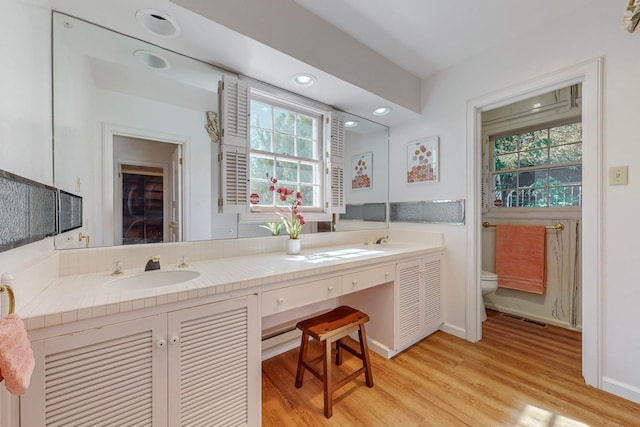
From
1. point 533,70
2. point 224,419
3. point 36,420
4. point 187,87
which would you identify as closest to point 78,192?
point 187,87

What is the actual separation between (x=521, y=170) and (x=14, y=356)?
3.73 metres

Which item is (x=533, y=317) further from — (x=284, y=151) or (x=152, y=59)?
(x=152, y=59)

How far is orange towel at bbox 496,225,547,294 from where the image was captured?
2594mm

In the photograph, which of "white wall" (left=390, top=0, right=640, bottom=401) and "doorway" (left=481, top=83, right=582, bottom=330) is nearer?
Result: "white wall" (left=390, top=0, right=640, bottom=401)

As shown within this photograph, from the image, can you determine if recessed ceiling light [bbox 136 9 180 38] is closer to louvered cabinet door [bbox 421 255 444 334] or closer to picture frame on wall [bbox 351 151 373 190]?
picture frame on wall [bbox 351 151 373 190]

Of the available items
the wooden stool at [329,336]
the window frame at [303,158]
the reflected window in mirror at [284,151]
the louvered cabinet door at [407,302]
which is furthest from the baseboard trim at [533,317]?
the reflected window in mirror at [284,151]

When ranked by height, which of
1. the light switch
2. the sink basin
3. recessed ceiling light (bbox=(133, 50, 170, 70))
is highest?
recessed ceiling light (bbox=(133, 50, 170, 70))

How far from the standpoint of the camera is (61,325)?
83 centimetres

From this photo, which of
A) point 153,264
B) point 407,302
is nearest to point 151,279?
point 153,264

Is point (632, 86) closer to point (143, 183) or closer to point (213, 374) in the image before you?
point (213, 374)

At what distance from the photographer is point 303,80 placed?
1.93m

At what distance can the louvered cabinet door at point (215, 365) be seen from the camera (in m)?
1.04

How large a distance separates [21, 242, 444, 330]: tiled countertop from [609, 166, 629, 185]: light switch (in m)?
1.44

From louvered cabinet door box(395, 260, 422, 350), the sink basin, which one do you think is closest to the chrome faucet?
the sink basin
